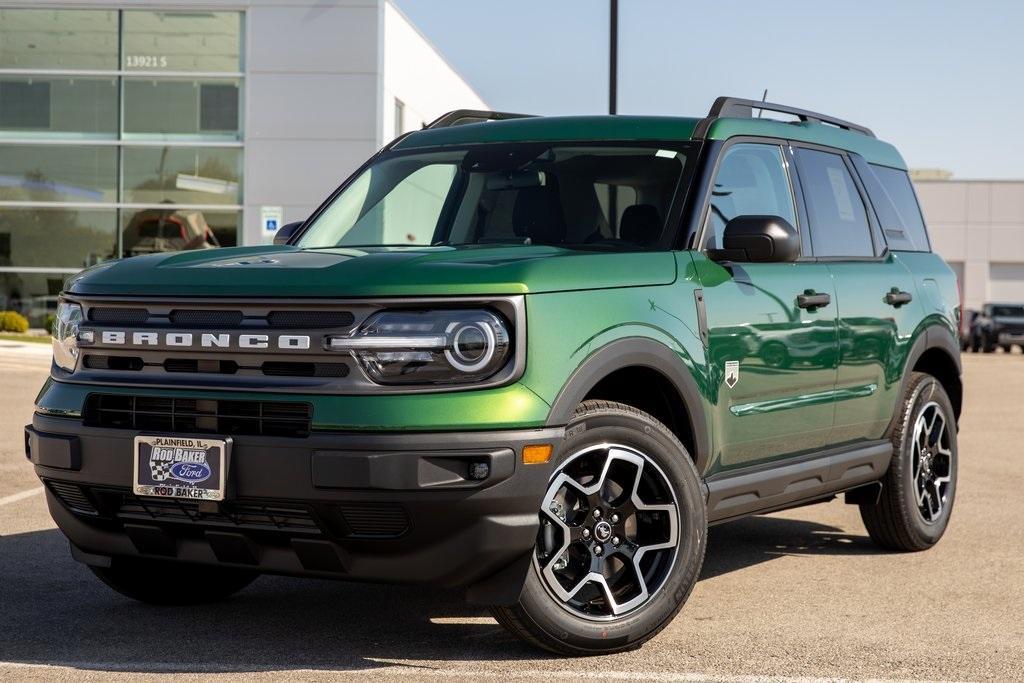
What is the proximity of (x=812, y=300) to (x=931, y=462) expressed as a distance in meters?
1.83

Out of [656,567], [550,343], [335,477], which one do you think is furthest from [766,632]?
[335,477]

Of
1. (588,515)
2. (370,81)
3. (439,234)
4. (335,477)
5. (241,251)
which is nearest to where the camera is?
(335,477)

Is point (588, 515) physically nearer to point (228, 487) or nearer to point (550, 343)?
point (550, 343)

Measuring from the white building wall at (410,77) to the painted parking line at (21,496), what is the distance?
19237 millimetres

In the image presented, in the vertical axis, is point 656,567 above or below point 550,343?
below

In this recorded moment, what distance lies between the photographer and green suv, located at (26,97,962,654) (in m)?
4.51

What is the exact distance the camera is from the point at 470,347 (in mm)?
4527

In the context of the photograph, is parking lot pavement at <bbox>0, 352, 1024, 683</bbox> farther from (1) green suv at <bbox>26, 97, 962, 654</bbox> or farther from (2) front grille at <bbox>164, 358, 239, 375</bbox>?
(2) front grille at <bbox>164, 358, 239, 375</bbox>

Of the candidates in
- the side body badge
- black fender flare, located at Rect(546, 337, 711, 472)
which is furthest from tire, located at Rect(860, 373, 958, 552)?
black fender flare, located at Rect(546, 337, 711, 472)

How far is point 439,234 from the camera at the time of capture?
6.22 metres

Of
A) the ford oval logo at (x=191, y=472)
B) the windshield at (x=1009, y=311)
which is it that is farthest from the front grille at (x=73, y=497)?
the windshield at (x=1009, y=311)

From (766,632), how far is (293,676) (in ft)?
6.02

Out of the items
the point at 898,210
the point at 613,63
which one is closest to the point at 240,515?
the point at 898,210

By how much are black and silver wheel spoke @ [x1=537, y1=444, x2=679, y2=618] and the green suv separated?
10 millimetres
